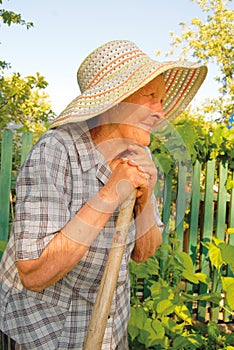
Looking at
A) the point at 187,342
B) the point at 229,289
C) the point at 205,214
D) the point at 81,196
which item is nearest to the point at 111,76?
the point at 81,196

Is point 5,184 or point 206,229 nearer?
point 5,184

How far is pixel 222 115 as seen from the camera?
16797mm

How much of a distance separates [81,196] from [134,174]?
7.2 inches

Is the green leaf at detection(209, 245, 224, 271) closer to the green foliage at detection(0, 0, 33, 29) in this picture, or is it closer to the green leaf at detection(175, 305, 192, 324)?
the green leaf at detection(175, 305, 192, 324)

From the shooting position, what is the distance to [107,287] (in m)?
1.18

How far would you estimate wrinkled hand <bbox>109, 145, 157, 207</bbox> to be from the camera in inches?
47.1

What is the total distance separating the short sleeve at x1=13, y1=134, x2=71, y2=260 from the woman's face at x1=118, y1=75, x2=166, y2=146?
19cm

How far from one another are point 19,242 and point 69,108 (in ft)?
1.26

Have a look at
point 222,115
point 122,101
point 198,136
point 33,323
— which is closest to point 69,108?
point 122,101

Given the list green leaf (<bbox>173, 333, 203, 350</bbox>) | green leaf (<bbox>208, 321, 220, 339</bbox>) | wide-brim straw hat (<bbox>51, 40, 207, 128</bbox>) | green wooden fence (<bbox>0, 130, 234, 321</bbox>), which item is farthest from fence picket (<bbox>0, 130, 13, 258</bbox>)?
wide-brim straw hat (<bbox>51, 40, 207, 128</bbox>)

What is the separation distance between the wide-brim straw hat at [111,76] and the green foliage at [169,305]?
1577 millimetres

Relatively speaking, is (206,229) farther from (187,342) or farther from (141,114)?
(141,114)

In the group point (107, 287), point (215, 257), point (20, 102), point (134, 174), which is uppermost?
point (20, 102)

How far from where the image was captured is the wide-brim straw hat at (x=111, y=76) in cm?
127
